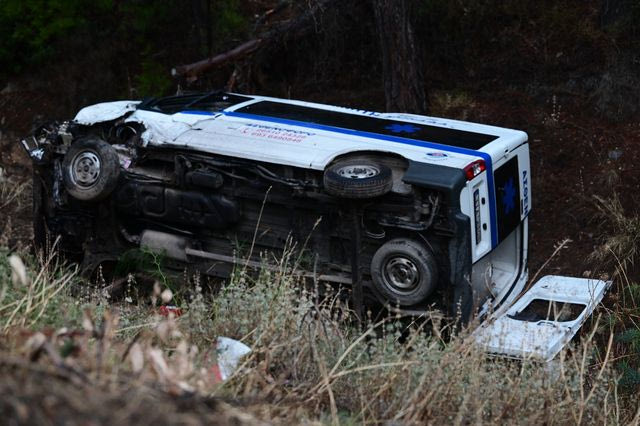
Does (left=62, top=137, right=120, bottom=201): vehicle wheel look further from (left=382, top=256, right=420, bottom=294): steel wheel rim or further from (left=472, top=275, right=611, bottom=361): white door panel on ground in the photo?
(left=472, top=275, right=611, bottom=361): white door panel on ground

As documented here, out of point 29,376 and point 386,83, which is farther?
point 386,83

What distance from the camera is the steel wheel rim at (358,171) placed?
6.20 m

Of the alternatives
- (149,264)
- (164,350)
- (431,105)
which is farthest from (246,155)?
(431,105)

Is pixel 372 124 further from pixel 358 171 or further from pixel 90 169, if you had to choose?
pixel 90 169

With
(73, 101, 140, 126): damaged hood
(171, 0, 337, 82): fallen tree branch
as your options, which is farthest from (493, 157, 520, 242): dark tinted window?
(171, 0, 337, 82): fallen tree branch

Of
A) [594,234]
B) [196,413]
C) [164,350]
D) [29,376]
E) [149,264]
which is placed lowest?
[594,234]

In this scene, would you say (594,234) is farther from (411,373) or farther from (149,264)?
(411,373)

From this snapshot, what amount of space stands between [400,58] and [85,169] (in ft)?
13.9

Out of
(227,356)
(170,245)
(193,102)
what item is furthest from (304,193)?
(227,356)

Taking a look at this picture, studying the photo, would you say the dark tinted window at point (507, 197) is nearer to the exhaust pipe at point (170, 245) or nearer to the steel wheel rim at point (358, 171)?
the steel wheel rim at point (358, 171)

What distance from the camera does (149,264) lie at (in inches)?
276

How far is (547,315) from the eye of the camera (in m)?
6.11

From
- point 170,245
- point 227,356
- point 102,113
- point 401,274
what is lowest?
point 401,274

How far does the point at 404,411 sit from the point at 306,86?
26.4ft
